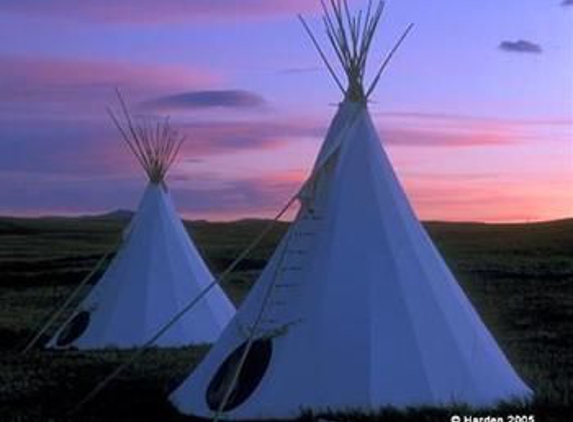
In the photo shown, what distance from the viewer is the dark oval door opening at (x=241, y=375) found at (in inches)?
507

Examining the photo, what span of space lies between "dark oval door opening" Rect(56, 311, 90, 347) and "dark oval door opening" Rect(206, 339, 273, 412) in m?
9.04

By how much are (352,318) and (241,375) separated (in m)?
1.44

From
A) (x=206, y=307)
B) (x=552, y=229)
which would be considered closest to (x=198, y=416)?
(x=206, y=307)

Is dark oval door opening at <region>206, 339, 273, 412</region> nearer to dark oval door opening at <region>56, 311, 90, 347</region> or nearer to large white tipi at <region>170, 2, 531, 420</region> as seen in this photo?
large white tipi at <region>170, 2, 531, 420</region>

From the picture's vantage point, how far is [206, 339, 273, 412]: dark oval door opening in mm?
12867

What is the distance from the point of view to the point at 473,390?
12.8 m

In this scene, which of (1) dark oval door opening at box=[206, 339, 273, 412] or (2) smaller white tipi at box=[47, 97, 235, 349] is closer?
(1) dark oval door opening at box=[206, 339, 273, 412]

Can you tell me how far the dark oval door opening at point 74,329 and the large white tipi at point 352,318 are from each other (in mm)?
8388

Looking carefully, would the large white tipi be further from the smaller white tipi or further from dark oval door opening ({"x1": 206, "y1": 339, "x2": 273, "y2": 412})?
the smaller white tipi

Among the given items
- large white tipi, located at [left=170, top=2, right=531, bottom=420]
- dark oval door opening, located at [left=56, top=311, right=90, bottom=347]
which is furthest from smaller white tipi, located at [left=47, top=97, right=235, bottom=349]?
large white tipi, located at [left=170, top=2, right=531, bottom=420]

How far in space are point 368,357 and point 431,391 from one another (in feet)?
2.57

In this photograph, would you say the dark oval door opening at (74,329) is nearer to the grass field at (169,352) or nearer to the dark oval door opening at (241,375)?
the grass field at (169,352)

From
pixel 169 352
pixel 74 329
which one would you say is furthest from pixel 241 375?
pixel 74 329

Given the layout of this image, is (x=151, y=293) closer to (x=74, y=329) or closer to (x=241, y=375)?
(x=74, y=329)
